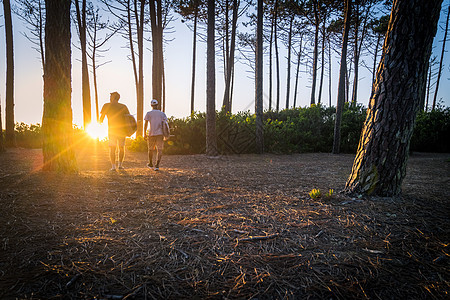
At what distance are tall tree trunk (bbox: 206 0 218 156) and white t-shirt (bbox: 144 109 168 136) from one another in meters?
3.16

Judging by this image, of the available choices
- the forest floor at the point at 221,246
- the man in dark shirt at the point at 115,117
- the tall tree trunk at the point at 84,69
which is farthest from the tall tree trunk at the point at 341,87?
the tall tree trunk at the point at 84,69

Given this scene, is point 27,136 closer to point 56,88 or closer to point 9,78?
point 9,78

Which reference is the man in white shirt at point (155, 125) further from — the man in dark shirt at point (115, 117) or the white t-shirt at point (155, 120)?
the man in dark shirt at point (115, 117)

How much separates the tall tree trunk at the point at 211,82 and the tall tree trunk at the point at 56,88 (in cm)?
509

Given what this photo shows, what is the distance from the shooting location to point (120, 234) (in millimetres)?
2295

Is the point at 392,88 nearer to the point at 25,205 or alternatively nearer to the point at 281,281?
the point at 281,281

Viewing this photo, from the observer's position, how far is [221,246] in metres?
2.07

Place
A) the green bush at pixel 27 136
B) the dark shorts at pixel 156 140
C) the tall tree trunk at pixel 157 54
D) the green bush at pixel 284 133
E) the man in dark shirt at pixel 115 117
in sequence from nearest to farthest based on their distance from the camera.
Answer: the man in dark shirt at pixel 115 117, the dark shorts at pixel 156 140, the green bush at pixel 284 133, the tall tree trunk at pixel 157 54, the green bush at pixel 27 136

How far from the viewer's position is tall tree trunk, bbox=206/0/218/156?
354 inches

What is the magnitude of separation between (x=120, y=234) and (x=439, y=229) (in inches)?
126

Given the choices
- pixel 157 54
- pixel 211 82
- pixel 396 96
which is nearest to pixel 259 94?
pixel 211 82

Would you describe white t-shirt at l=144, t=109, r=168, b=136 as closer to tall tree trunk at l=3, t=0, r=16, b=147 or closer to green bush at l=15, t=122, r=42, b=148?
tall tree trunk at l=3, t=0, r=16, b=147

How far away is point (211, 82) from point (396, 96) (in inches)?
Result: 277

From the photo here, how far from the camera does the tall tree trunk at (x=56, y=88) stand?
4.70m
